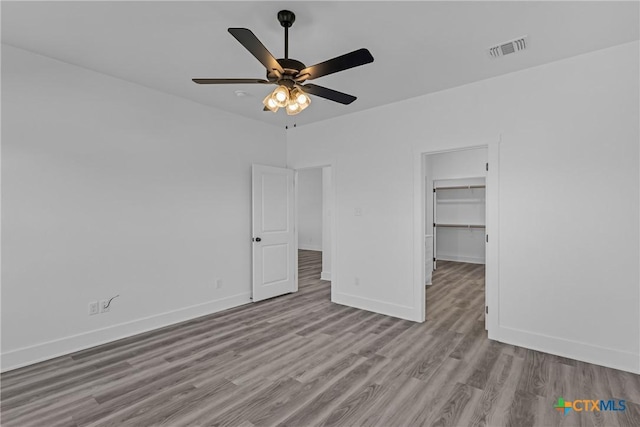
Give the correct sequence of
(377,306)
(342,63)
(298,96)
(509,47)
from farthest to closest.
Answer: (377,306) < (509,47) < (298,96) < (342,63)

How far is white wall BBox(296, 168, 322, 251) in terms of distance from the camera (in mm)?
10258

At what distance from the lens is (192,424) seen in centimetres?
201

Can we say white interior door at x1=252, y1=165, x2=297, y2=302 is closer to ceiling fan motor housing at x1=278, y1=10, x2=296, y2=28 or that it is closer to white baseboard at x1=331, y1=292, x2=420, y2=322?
white baseboard at x1=331, y1=292, x2=420, y2=322

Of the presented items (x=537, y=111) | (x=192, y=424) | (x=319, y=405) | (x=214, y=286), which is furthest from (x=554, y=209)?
(x=214, y=286)

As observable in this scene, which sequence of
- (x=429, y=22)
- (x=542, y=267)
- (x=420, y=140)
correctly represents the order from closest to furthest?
(x=429, y=22), (x=542, y=267), (x=420, y=140)

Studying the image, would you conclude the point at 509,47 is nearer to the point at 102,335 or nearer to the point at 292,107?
the point at 292,107

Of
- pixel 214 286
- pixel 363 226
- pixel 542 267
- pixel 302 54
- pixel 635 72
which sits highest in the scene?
pixel 302 54

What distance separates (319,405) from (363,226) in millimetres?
2561

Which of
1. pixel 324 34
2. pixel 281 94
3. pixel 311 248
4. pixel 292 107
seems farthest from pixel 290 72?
pixel 311 248

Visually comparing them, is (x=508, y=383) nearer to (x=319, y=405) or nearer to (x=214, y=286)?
(x=319, y=405)

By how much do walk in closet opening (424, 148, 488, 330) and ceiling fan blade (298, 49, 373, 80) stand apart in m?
4.07

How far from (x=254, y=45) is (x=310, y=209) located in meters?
8.70

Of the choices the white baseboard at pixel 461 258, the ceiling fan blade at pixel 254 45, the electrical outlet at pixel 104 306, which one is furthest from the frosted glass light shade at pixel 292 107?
the white baseboard at pixel 461 258

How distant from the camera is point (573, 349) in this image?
2883mm
